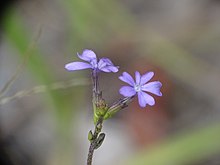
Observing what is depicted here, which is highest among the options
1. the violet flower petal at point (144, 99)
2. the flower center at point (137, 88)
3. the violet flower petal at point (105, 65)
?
the violet flower petal at point (105, 65)

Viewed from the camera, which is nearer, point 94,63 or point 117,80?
point 94,63

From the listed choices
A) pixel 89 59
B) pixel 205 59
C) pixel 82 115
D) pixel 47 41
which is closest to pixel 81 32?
pixel 82 115

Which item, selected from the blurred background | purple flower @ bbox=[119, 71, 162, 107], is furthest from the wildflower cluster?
the blurred background

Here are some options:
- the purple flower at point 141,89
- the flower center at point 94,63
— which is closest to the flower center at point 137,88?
the purple flower at point 141,89

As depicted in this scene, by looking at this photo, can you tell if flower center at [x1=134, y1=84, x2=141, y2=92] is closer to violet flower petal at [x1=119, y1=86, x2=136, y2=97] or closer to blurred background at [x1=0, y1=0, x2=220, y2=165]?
violet flower petal at [x1=119, y1=86, x2=136, y2=97]

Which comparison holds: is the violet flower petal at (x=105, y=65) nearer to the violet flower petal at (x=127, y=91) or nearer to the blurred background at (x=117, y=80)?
the violet flower petal at (x=127, y=91)

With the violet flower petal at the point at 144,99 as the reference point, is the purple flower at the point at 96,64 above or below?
above

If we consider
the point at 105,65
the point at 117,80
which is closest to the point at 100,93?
the point at 105,65

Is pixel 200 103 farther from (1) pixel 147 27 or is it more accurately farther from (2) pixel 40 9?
(2) pixel 40 9

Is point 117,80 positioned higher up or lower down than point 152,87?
higher up

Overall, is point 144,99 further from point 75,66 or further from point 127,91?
point 75,66
